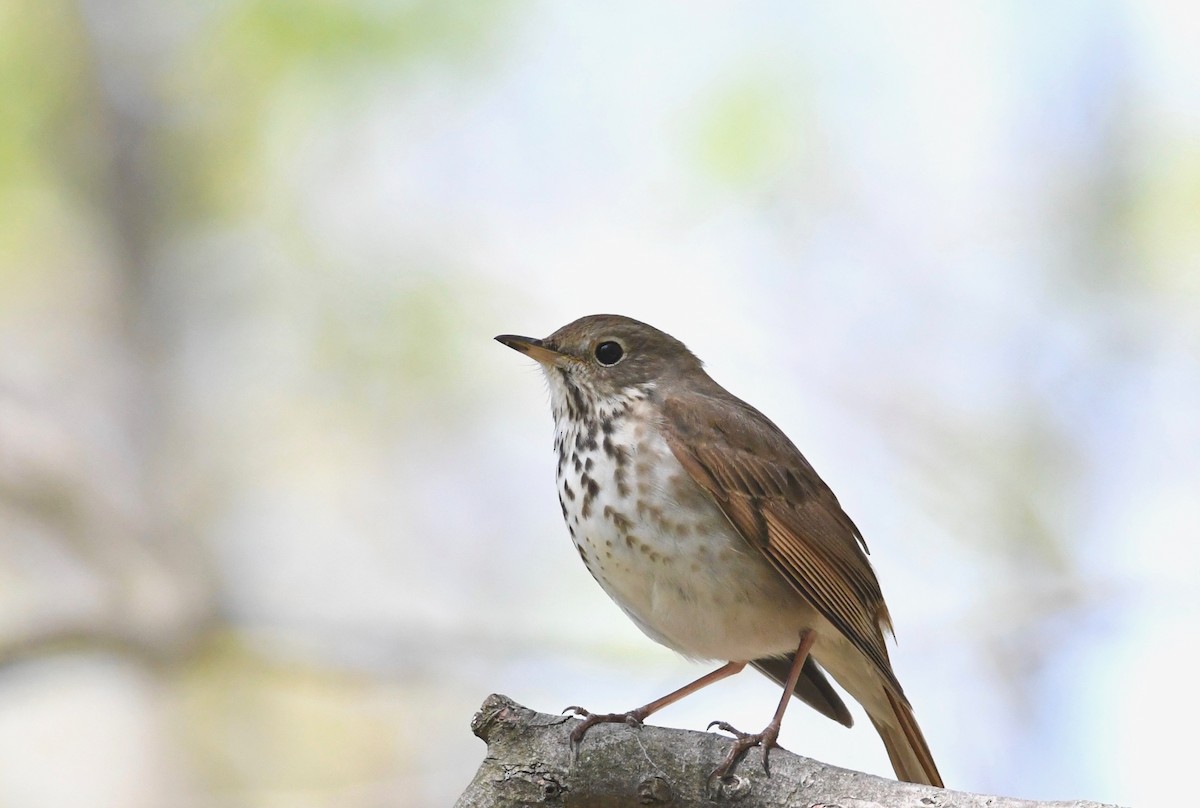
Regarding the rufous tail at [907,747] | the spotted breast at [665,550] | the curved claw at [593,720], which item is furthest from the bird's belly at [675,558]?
the rufous tail at [907,747]

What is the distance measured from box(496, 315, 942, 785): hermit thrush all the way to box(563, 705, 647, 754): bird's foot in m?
0.02

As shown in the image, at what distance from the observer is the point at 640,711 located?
402 centimetres

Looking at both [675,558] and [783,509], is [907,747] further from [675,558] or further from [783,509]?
[675,558]

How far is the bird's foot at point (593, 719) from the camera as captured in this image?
337 cm

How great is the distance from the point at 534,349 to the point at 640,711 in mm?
1356

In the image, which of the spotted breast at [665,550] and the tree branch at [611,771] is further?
the spotted breast at [665,550]

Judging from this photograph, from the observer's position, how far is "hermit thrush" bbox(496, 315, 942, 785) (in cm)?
406

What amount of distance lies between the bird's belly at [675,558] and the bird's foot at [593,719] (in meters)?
0.36

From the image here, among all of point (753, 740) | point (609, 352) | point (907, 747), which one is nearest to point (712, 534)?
point (753, 740)

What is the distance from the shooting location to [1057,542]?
7.00 m

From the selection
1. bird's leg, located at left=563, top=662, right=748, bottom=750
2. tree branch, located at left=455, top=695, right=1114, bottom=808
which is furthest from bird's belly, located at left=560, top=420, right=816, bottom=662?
tree branch, located at left=455, top=695, right=1114, bottom=808

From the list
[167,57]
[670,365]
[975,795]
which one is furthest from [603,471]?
[167,57]

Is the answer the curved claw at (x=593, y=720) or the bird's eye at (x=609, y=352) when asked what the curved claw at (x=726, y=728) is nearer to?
the curved claw at (x=593, y=720)

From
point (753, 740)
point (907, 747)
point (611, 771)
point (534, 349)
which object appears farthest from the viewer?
point (534, 349)
